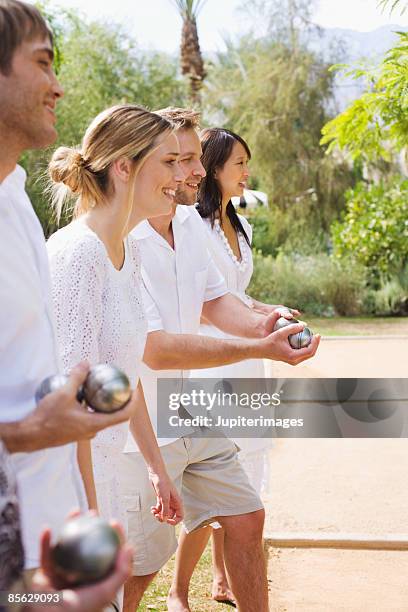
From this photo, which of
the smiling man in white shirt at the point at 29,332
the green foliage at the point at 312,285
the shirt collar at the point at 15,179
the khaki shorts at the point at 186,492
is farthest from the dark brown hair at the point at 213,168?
the green foliage at the point at 312,285

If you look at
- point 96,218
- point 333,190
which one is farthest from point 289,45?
point 96,218

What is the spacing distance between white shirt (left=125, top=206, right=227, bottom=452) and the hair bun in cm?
75

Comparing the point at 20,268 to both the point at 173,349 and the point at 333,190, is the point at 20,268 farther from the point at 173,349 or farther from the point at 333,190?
the point at 333,190

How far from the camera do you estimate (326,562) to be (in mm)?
5125

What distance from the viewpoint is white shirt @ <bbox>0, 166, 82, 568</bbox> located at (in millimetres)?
1966

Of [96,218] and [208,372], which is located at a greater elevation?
[96,218]

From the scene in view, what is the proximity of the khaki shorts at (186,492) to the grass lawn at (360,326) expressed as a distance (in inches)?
452

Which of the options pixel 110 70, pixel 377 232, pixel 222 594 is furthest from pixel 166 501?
pixel 110 70

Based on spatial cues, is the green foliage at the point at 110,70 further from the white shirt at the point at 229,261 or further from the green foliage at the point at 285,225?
the white shirt at the point at 229,261

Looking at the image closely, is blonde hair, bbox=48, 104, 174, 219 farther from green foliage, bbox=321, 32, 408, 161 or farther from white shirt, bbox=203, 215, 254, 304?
green foliage, bbox=321, 32, 408, 161

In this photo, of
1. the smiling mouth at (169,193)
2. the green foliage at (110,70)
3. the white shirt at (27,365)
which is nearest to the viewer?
the white shirt at (27,365)

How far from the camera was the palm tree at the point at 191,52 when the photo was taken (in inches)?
1078

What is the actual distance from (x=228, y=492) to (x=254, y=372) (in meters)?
1.11

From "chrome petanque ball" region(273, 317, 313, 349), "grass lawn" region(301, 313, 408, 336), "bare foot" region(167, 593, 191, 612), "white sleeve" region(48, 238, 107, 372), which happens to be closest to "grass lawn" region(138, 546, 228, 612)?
"bare foot" region(167, 593, 191, 612)
